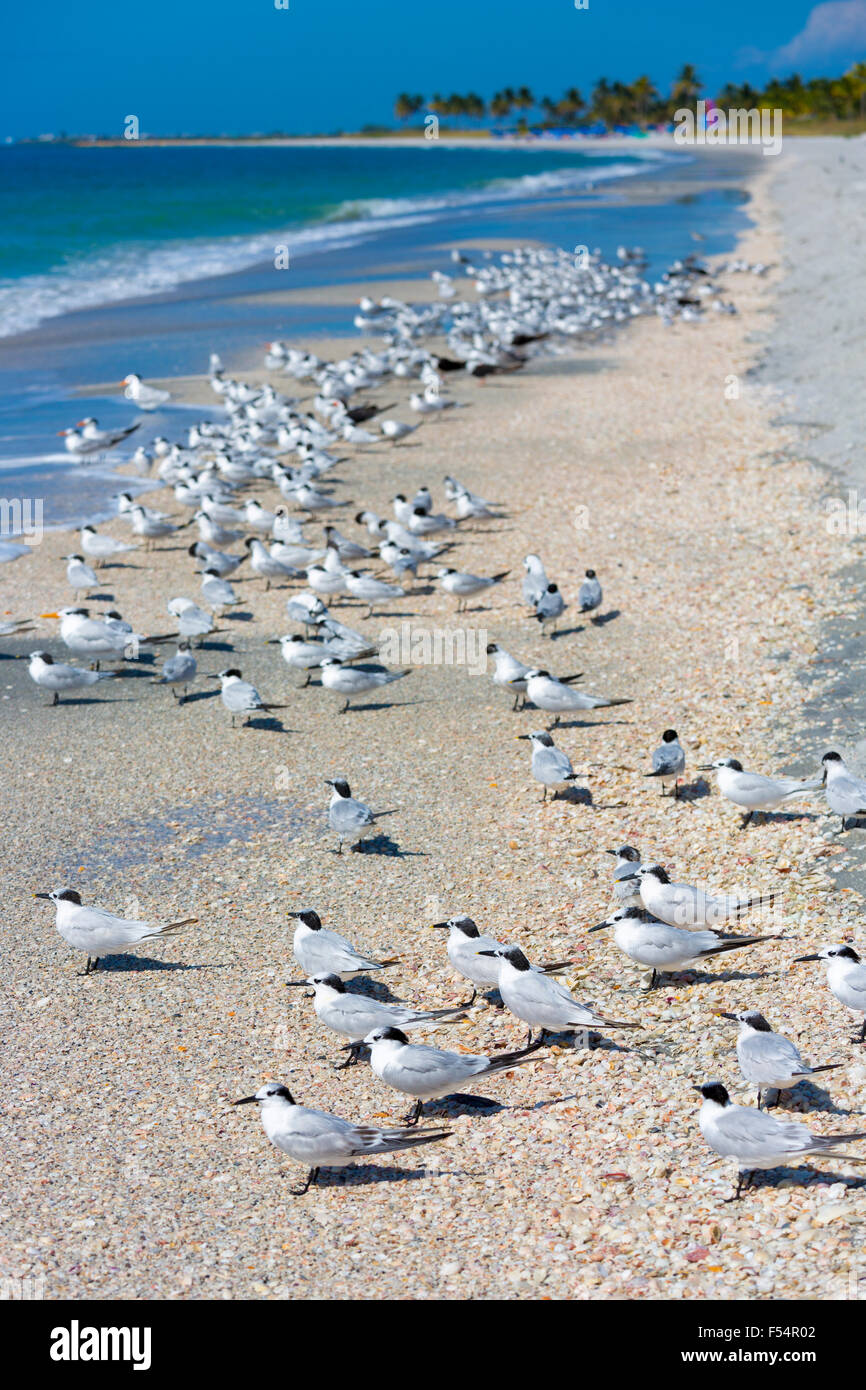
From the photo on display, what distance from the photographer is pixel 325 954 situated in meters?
6.67

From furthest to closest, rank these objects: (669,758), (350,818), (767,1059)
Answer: (669,758) < (350,818) < (767,1059)

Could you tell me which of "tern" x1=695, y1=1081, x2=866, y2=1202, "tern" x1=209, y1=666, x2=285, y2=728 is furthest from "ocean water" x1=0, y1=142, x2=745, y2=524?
"tern" x1=695, y1=1081, x2=866, y2=1202

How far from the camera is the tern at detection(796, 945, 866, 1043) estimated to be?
5684 millimetres

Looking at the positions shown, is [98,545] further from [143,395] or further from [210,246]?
[210,246]

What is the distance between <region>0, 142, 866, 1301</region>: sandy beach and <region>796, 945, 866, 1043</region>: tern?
8.8 inches

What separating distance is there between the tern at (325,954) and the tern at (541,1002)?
33.0 inches

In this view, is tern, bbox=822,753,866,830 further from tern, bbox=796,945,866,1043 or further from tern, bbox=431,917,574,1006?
tern, bbox=431,917,574,1006

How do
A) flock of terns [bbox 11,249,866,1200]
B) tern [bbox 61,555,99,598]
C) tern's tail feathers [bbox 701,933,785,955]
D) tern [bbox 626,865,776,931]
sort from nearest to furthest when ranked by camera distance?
flock of terns [bbox 11,249,866,1200] < tern's tail feathers [bbox 701,933,785,955] < tern [bbox 626,865,776,931] < tern [bbox 61,555,99,598]

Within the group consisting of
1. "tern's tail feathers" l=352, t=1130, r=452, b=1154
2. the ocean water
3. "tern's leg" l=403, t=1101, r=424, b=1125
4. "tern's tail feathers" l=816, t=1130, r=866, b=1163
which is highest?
the ocean water

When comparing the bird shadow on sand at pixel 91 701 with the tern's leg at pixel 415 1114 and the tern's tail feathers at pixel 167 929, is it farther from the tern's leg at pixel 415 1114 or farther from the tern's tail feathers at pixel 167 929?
the tern's leg at pixel 415 1114

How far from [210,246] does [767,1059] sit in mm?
52479

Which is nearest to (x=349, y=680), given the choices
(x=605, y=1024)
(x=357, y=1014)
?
(x=357, y=1014)

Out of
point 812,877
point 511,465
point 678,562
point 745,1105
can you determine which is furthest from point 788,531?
point 745,1105

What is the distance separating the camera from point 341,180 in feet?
317
